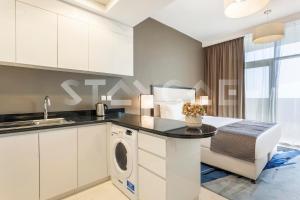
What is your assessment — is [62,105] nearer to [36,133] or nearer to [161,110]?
[36,133]

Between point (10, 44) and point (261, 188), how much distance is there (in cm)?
344

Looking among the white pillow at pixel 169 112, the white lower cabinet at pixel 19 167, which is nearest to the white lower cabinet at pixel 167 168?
the white lower cabinet at pixel 19 167

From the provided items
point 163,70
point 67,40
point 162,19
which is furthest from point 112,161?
point 162,19

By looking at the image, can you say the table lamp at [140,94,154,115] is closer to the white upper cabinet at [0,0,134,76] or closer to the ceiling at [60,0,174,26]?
the white upper cabinet at [0,0,134,76]

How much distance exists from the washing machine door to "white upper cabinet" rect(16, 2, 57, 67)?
51.3 inches

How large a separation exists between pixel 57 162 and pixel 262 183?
104 inches

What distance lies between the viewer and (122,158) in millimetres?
2043

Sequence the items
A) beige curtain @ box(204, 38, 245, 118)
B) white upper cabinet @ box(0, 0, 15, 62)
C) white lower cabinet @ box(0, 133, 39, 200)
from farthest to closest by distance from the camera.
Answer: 1. beige curtain @ box(204, 38, 245, 118)
2. white upper cabinet @ box(0, 0, 15, 62)
3. white lower cabinet @ box(0, 133, 39, 200)

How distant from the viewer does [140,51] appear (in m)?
3.60

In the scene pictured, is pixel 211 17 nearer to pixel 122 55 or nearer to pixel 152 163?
pixel 122 55

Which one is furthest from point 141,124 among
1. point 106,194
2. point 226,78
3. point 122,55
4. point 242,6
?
point 226,78

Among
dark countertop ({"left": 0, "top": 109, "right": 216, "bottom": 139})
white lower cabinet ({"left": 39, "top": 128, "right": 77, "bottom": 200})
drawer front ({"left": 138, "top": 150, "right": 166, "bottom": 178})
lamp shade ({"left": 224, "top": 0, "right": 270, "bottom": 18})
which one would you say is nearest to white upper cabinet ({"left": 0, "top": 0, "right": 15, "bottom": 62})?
dark countertop ({"left": 0, "top": 109, "right": 216, "bottom": 139})

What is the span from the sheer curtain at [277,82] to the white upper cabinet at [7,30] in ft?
16.6

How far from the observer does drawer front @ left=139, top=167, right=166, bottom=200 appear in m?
1.49
